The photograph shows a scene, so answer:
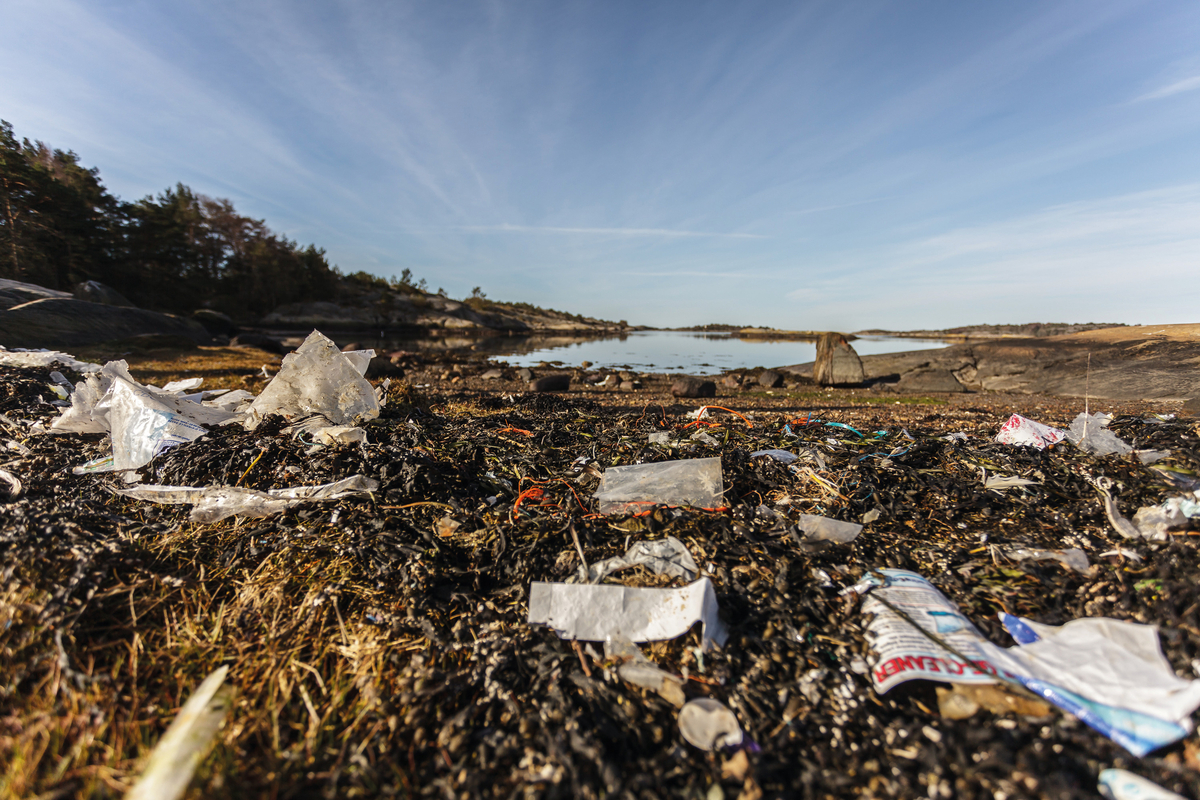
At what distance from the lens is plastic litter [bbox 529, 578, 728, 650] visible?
138 centimetres

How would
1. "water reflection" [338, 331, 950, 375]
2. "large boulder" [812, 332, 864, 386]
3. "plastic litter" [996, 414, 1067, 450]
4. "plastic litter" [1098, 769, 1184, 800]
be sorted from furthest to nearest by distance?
1. "water reflection" [338, 331, 950, 375]
2. "large boulder" [812, 332, 864, 386]
3. "plastic litter" [996, 414, 1067, 450]
4. "plastic litter" [1098, 769, 1184, 800]

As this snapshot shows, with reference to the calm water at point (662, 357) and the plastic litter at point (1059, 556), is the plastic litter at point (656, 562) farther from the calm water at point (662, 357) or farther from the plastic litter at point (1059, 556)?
the calm water at point (662, 357)

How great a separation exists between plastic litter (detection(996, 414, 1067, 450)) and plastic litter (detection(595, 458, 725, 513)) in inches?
82.9

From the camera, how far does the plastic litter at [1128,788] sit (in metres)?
0.87

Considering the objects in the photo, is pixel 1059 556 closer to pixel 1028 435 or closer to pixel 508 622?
pixel 1028 435

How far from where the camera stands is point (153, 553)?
168 centimetres

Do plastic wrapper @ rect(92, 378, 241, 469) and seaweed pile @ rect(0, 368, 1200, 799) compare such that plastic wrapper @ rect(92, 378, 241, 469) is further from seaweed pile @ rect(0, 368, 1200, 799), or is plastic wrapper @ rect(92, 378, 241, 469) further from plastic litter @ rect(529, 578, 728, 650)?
plastic litter @ rect(529, 578, 728, 650)

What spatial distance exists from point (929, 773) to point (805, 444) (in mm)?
2082

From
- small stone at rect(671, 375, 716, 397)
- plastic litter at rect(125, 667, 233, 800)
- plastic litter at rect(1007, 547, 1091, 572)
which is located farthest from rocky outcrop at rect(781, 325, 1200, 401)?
plastic litter at rect(125, 667, 233, 800)

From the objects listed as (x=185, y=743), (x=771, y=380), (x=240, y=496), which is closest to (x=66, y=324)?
(x=240, y=496)

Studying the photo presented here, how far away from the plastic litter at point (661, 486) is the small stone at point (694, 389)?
6.61 meters

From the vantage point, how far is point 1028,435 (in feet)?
9.05

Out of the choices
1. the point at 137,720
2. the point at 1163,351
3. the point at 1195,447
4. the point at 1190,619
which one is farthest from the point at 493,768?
the point at 1163,351

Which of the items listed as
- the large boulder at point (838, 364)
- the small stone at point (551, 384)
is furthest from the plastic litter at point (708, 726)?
the large boulder at point (838, 364)
